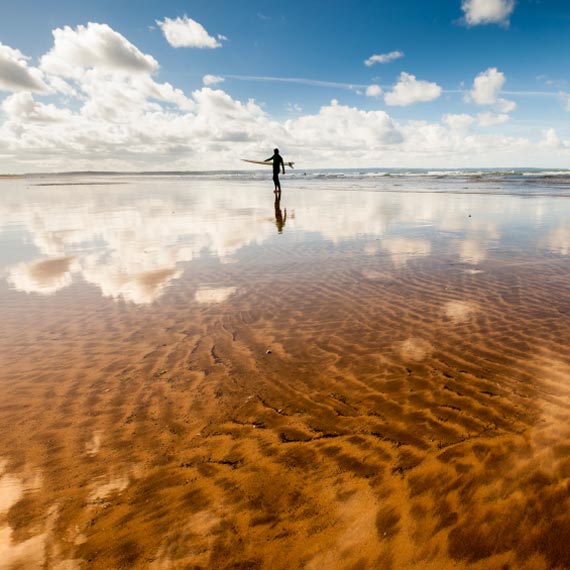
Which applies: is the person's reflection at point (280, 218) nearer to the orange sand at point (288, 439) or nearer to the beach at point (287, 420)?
the beach at point (287, 420)

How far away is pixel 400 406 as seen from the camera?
4047 millimetres

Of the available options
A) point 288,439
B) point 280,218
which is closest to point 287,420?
point 288,439

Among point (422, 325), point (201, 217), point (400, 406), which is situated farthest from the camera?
point (201, 217)

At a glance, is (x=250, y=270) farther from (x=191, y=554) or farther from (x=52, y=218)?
(x=52, y=218)

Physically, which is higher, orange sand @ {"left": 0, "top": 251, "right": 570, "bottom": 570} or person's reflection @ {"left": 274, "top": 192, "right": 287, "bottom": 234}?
person's reflection @ {"left": 274, "top": 192, "right": 287, "bottom": 234}

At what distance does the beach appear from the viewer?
2.67m

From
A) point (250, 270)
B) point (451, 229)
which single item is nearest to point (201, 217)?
point (250, 270)

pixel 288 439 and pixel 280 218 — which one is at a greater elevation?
pixel 280 218

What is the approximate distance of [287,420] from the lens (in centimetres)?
388

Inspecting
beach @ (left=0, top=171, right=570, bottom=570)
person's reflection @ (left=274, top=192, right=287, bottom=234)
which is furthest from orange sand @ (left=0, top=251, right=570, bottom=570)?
person's reflection @ (left=274, top=192, right=287, bottom=234)

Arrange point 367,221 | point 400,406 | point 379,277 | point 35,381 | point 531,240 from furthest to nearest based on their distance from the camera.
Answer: point 367,221, point 531,240, point 379,277, point 35,381, point 400,406

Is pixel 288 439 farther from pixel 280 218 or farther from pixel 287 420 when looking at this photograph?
pixel 280 218

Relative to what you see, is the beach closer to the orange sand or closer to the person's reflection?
the orange sand

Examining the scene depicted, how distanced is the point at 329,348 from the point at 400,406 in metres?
1.55
